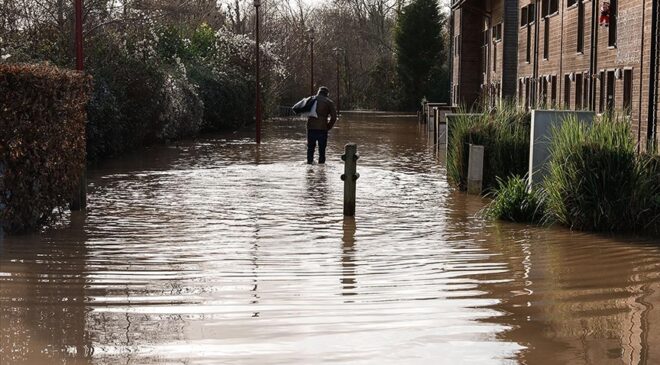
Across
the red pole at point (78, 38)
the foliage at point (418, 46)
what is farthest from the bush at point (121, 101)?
the foliage at point (418, 46)

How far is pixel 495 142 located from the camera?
15344mm

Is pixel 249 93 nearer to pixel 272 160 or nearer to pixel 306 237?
pixel 272 160

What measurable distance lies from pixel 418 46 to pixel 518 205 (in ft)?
186

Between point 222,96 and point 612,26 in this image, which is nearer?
point 612,26

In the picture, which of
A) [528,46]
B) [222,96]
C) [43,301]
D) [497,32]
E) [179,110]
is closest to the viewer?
[43,301]

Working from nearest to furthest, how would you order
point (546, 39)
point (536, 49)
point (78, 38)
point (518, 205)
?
1. point (518, 205)
2. point (78, 38)
3. point (546, 39)
4. point (536, 49)

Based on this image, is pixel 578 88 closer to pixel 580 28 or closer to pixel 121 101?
pixel 580 28

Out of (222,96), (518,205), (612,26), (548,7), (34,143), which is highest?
(548,7)

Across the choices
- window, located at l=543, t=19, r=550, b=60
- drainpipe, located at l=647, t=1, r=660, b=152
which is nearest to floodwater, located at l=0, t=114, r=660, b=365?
drainpipe, located at l=647, t=1, r=660, b=152

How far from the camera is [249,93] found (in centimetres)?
4388

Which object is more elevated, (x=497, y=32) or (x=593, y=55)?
(x=497, y=32)

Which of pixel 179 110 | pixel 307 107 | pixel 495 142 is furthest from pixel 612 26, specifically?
pixel 179 110

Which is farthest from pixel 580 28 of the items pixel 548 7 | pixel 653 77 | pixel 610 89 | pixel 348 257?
pixel 348 257

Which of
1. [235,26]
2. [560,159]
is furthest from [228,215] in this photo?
[235,26]
